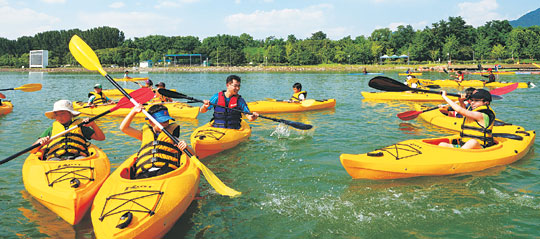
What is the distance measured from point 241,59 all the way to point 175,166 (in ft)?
290

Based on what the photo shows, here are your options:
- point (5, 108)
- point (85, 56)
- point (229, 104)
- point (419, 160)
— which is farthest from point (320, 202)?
point (5, 108)

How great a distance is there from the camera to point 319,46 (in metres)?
87.4

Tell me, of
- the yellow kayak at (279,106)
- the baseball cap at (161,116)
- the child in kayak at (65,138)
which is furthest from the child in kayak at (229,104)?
the yellow kayak at (279,106)

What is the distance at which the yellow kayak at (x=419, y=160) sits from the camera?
212 inches

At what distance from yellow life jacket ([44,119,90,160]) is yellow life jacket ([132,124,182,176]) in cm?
108

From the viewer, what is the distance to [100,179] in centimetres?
453

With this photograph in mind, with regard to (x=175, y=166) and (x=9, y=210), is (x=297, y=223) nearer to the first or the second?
(x=175, y=166)

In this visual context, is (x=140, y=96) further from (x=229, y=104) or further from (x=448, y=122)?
(x=448, y=122)

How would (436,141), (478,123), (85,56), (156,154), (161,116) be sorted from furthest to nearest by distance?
1. (85,56)
2. (436,141)
3. (478,123)
4. (161,116)
5. (156,154)

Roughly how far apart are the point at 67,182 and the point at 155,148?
110 centimetres

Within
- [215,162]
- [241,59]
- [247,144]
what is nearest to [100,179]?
[215,162]

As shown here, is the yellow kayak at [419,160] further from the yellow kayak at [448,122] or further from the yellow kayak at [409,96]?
Answer: the yellow kayak at [409,96]

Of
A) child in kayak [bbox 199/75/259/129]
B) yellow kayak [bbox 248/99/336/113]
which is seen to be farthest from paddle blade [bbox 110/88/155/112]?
yellow kayak [bbox 248/99/336/113]

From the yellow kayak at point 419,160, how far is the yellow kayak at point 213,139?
2770 mm
